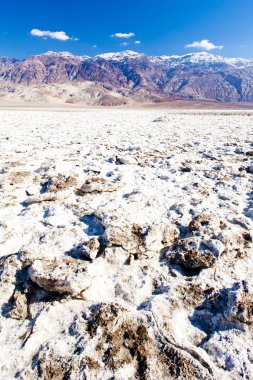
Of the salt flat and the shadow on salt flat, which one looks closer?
the salt flat

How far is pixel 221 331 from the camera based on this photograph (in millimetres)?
2682

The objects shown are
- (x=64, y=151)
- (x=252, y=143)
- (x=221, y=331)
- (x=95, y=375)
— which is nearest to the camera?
(x=95, y=375)

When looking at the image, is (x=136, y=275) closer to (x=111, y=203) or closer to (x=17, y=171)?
(x=111, y=203)

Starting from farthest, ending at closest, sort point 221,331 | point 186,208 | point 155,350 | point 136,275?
point 186,208 → point 136,275 → point 221,331 → point 155,350

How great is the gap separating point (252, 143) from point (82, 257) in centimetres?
939

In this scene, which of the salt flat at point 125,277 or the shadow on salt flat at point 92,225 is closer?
the salt flat at point 125,277

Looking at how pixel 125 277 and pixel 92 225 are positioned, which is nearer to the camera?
pixel 125 277

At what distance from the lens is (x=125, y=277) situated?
3.38 metres

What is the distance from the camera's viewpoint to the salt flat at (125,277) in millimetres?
2436

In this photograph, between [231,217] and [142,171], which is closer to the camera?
[231,217]

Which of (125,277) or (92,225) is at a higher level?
(92,225)

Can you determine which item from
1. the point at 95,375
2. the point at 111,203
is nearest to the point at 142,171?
the point at 111,203

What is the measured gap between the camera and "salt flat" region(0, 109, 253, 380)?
244 centimetres

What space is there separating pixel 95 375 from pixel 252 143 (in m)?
10.5
